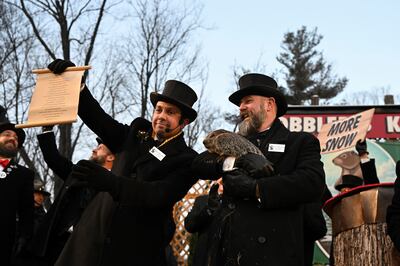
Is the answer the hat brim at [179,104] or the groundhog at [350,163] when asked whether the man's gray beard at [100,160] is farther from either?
the groundhog at [350,163]

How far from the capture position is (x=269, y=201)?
350 centimetres

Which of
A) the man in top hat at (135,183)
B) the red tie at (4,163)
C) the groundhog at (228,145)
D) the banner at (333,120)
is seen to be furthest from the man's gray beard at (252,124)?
the banner at (333,120)

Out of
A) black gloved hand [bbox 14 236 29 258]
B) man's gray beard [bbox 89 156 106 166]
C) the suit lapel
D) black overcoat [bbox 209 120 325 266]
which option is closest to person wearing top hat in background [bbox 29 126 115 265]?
the suit lapel

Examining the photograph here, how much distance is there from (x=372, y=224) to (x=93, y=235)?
2020 millimetres

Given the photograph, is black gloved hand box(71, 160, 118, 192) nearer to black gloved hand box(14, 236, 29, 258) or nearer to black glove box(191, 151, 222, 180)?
black glove box(191, 151, 222, 180)

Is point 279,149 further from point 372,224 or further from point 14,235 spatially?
point 14,235

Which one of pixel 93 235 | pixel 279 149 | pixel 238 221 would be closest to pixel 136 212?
pixel 93 235

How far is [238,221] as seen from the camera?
Result: 3645mm

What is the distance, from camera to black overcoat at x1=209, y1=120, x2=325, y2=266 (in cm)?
351

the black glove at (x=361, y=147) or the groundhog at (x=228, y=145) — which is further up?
the black glove at (x=361, y=147)

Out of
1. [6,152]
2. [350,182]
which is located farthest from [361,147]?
[6,152]

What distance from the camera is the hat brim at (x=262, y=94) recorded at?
13.4 feet

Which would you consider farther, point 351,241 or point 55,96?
point 351,241

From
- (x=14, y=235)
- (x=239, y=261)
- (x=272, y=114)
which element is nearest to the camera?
(x=239, y=261)
